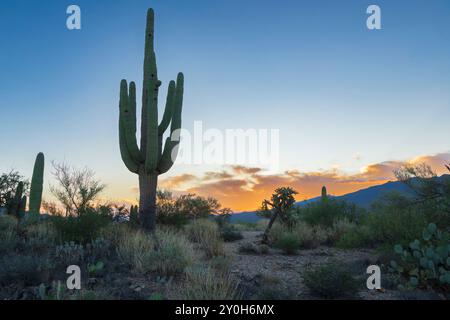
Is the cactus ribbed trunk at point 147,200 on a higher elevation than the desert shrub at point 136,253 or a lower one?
higher

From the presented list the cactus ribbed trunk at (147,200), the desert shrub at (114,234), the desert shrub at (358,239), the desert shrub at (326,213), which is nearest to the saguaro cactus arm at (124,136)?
the cactus ribbed trunk at (147,200)

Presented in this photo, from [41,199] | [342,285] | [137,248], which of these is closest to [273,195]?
[137,248]

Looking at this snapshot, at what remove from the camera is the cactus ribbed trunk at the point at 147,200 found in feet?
41.2

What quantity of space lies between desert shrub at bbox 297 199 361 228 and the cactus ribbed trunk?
7.13m

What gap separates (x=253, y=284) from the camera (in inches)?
272

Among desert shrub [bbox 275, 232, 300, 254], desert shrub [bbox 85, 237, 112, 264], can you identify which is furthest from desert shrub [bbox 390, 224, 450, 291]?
desert shrub [bbox 85, 237, 112, 264]

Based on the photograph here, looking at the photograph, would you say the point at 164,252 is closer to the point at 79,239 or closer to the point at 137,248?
the point at 137,248

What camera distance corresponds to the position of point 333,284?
613 cm

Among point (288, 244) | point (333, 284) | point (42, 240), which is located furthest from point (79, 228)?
point (333, 284)

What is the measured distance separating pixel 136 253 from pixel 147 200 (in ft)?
15.3

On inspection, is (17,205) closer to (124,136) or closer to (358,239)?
(124,136)

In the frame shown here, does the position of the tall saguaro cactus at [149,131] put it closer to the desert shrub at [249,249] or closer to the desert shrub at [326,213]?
the desert shrub at [249,249]

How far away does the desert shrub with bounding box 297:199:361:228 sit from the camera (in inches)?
658
